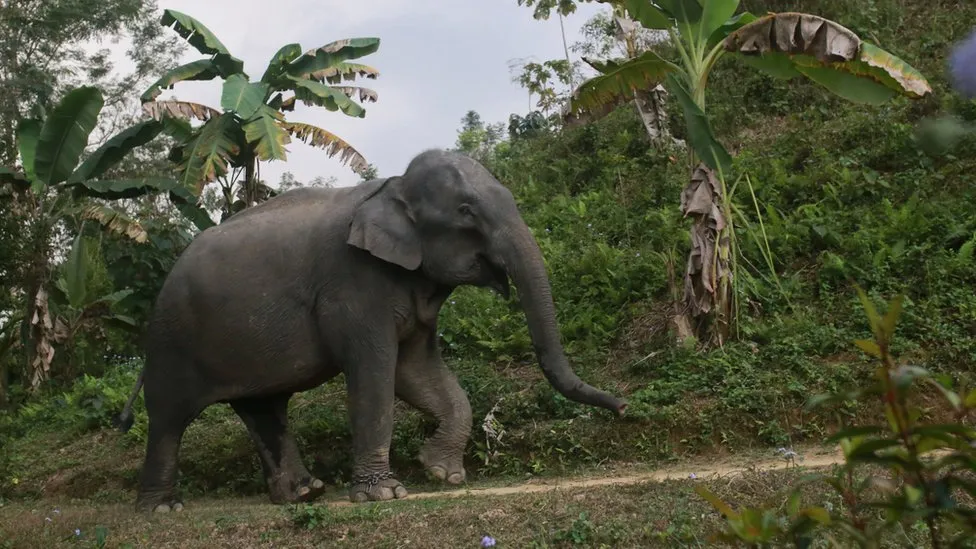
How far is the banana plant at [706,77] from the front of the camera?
331 inches

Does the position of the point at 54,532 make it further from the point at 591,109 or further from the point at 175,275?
the point at 591,109

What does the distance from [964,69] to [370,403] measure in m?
6.51

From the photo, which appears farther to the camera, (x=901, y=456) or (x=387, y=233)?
(x=387, y=233)

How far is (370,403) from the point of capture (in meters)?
7.47

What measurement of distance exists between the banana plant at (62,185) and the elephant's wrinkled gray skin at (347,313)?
19.2 feet

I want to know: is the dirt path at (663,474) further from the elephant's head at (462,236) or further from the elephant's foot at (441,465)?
the elephant's head at (462,236)

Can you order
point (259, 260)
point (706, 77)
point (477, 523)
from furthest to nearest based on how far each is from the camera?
point (706, 77), point (259, 260), point (477, 523)

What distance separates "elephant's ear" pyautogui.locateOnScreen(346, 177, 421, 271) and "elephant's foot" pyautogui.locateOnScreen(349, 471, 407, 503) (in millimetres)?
1632

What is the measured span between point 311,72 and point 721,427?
396 inches

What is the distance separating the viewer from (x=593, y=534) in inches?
195

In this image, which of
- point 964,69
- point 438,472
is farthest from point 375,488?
point 964,69

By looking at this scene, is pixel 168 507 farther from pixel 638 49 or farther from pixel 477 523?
pixel 638 49

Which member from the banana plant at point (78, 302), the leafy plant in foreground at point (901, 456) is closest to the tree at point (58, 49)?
the banana plant at point (78, 302)

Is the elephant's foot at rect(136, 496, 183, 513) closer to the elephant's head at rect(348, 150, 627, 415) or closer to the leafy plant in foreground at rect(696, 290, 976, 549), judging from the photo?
the elephant's head at rect(348, 150, 627, 415)
